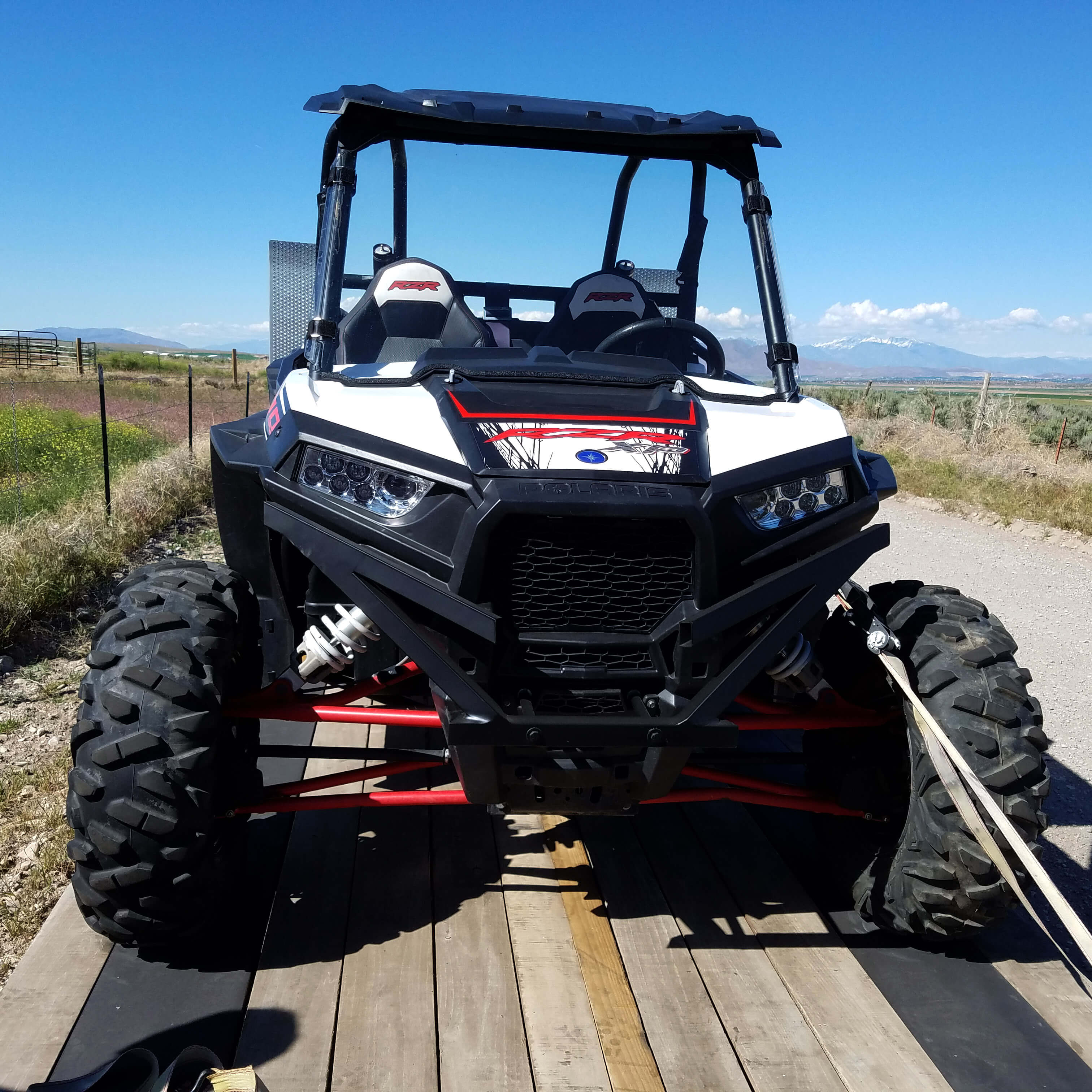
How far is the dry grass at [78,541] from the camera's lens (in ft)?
18.6

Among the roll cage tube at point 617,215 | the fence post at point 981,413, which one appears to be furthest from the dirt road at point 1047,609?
the fence post at point 981,413

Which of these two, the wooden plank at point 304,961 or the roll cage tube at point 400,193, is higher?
the roll cage tube at point 400,193

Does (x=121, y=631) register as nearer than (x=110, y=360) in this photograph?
Yes

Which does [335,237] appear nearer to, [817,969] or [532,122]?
[532,122]

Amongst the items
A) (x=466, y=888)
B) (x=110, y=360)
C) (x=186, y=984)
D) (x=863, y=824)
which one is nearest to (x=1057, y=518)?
(x=863, y=824)

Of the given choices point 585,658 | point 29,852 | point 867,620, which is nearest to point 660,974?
point 585,658

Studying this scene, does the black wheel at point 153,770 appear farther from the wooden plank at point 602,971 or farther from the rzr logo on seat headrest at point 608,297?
the rzr logo on seat headrest at point 608,297

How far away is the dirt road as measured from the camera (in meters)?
4.12

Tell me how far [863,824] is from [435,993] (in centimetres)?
157

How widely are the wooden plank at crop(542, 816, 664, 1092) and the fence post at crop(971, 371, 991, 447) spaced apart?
→ 53.9ft

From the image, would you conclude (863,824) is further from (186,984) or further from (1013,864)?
(186,984)

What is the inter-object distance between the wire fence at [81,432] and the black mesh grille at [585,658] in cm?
557

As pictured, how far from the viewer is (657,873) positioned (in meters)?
3.50

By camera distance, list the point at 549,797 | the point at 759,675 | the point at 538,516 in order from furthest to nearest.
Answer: the point at 759,675
the point at 549,797
the point at 538,516
